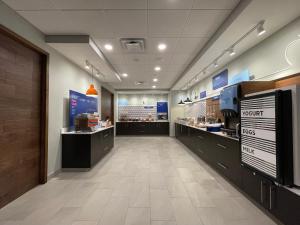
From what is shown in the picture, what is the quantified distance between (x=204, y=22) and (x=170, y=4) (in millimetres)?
869

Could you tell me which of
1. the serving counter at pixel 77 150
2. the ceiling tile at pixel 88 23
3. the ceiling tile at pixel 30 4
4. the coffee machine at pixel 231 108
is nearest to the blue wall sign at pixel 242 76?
the coffee machine at pixel 231 108

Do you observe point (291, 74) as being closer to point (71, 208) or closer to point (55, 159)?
point (71, 208)

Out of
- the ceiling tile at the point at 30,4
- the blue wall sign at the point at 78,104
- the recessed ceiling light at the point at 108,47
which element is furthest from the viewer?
the blue wall sign at the point at 78,104

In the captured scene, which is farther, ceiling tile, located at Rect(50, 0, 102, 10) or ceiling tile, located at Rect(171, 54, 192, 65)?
ceiling tile, located at Rect(171, 54, 192, 65)

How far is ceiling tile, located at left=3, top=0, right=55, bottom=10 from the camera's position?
2.54 m

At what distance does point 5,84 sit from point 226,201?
155 inches

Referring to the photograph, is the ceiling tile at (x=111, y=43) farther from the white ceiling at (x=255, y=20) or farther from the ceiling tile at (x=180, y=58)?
the white ceiling at (x=255, y=20)

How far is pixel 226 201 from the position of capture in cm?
273

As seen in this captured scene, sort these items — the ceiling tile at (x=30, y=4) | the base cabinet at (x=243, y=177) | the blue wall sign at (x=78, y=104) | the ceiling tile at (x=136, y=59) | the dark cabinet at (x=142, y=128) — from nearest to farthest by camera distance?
1. the base cabinet at (x=243, y=177)
2. the ceiling tile at (x=30, y=4)
3. the blue wall sign at (x=78, y=104)
4. the ceiling tile at (x=136, y=59)
5. the dark cabinet at (x=142, y=128)

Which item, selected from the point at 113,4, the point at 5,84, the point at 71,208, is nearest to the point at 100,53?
Answer: the point at 113,4

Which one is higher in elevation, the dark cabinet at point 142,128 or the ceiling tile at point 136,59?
the ceiling tile at point 136,59

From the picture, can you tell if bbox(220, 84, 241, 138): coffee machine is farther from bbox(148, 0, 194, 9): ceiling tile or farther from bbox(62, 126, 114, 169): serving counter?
bbox(62, 126, 114, 169): serving counter

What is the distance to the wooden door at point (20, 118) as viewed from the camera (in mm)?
2621

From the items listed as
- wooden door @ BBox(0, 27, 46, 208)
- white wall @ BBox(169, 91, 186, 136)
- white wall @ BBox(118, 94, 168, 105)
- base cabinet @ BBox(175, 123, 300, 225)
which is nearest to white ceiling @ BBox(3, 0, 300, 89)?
wooden door @ BBox(0, 27, 46, 208)
